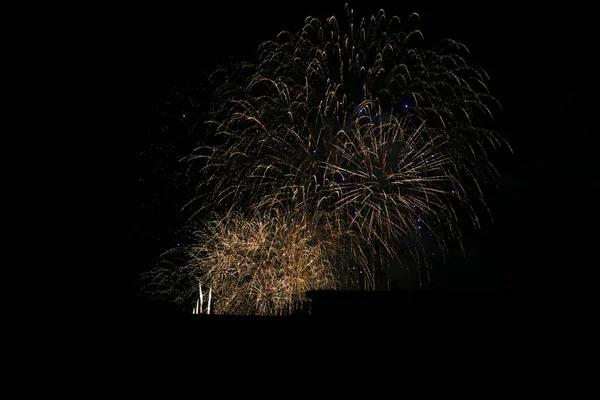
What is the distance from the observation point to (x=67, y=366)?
8547mm

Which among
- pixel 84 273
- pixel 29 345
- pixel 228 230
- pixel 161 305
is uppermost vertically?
pixel 228 230

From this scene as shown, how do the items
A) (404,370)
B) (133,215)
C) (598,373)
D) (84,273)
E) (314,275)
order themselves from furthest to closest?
(133,215) → (314,275) → (84,273) → (404,370) → (598,373)

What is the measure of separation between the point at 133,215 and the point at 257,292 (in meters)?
8.93

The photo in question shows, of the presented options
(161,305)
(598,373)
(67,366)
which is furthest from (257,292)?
(598,373)

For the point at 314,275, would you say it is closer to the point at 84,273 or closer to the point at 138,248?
the point at 84,273

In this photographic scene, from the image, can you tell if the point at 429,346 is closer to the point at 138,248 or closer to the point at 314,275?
the point at 314,275

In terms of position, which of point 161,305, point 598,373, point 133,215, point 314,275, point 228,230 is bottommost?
point 598,373

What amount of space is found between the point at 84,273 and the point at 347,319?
25.5ft

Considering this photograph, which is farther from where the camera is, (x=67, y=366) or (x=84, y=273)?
(x=84, y=273)

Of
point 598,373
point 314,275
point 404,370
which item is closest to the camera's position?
point 598,373

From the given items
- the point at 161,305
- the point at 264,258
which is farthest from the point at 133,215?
the point at 161,305

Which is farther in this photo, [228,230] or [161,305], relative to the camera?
[228,230]

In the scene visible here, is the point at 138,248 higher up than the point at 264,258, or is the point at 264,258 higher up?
the point at 138,248

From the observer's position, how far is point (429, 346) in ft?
27.9
